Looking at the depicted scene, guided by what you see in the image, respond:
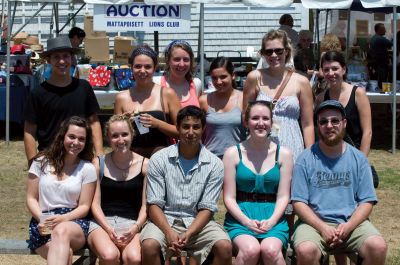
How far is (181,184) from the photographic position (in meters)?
4.93

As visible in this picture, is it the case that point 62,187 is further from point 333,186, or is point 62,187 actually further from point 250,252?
point 333,186

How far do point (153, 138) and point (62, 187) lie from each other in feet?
2.41

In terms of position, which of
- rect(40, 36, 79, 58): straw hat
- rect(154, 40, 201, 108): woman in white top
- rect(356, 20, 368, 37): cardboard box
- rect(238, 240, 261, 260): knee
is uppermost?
rect(356, 20, 368, 37): cardboard box

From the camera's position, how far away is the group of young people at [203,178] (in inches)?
187

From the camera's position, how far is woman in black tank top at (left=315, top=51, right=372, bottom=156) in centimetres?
526

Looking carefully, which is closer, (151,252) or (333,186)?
(151,252)

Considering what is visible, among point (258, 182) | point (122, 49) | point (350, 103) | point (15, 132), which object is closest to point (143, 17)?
point (15, 132)

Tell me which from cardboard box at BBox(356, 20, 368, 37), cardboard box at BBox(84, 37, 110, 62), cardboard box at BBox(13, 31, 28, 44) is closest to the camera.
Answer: cardboard box at BBox(84, 37, 110, 62)

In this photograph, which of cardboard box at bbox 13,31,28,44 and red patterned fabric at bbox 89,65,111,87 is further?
cardboard box at bbox 13,31,28,44

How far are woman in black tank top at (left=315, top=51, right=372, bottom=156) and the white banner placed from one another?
5.64 meters

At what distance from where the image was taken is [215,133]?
5535 millimetres

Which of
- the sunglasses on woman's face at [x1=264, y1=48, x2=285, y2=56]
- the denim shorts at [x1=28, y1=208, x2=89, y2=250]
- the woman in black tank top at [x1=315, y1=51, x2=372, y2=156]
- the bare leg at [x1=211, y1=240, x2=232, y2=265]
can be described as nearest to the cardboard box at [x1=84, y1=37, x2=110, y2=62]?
the sunglasses on woman's face at [x1=264, y1=48, x2=285, y2=56]

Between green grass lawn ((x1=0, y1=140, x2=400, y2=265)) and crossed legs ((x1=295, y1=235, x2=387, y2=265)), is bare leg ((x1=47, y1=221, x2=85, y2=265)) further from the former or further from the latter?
green grass lawn ((x1=0, y1=140, x2=400, y2=265))

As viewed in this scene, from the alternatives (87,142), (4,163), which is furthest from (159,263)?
(4,163)
